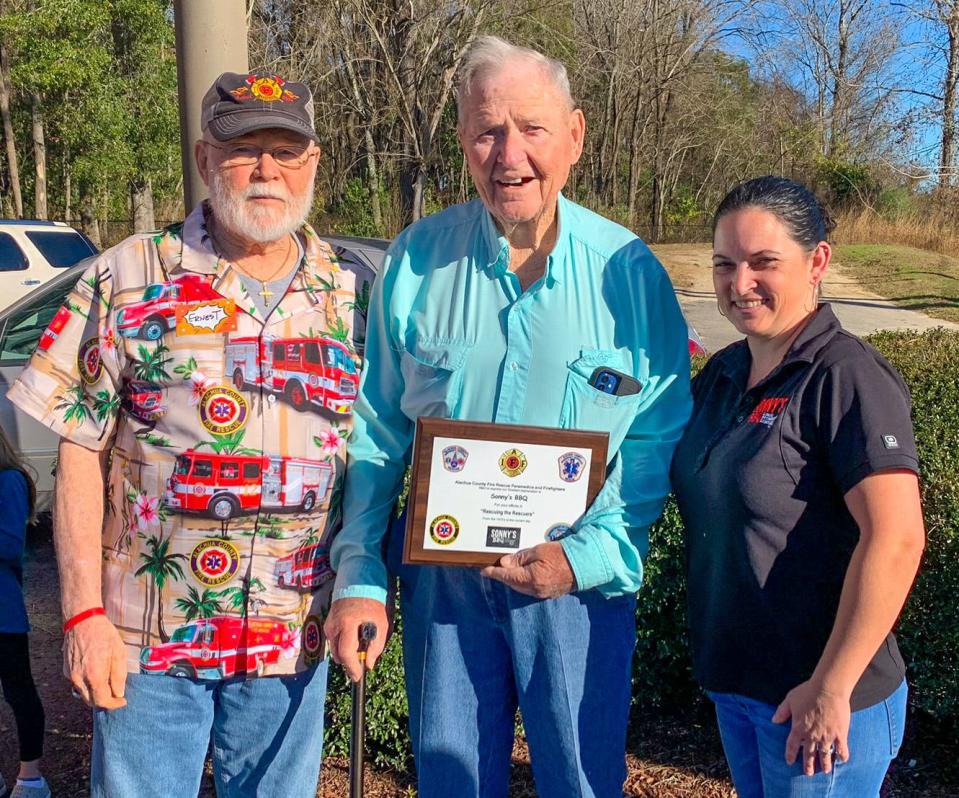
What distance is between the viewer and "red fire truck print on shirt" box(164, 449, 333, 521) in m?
2.29

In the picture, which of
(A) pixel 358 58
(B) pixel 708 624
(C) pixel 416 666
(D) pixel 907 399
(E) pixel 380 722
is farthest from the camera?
(A) pixel 358 58

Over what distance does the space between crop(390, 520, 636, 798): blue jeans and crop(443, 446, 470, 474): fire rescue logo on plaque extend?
28 cm

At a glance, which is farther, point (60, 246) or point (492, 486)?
point (60, 246)

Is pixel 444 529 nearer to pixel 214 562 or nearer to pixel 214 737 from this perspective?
pixel 214 562

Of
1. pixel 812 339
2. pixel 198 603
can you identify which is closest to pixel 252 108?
pixel 198 603

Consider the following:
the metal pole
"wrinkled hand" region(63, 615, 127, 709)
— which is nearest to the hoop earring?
"wrinkled hand" region(63, 615, 127, 709)

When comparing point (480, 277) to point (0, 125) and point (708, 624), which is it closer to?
point (708, 624)

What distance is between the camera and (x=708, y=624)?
226 centimetres

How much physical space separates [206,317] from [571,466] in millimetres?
941

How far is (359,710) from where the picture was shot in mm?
2375

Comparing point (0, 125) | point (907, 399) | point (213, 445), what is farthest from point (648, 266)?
point (0, 125)

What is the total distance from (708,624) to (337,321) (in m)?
1.17

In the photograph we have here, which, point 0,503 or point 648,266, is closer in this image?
point 648,266

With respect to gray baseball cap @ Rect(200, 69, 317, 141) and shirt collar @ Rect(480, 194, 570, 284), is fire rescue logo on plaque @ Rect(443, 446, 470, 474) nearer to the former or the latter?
shirt collar @ Rect(480, 194, 570, 284)
